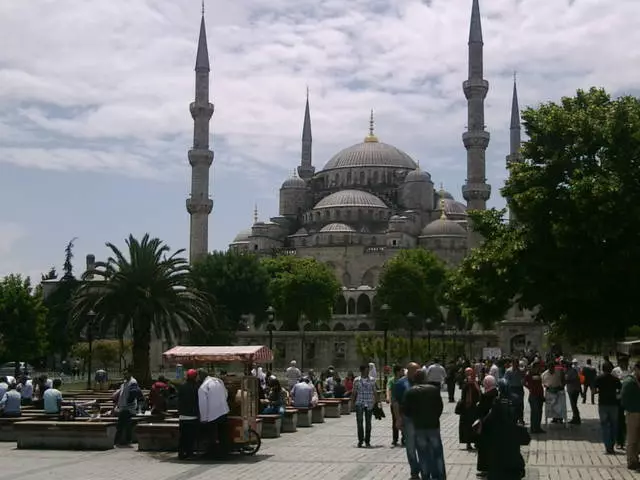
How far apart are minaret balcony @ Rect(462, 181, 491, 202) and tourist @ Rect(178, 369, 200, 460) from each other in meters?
55.6

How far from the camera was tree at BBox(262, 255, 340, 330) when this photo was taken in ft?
210

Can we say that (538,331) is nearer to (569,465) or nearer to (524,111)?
(524,111)

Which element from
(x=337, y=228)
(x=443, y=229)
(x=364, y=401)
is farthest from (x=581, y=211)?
(x=443, y=229)

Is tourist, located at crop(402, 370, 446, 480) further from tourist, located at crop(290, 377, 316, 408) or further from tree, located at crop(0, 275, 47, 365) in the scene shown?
Result: tree, located at crop(0, 275, 47, 365)

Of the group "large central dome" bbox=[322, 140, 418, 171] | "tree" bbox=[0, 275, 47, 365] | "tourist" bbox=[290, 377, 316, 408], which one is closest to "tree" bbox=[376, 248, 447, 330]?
"tree" bbox=[0, 275, 47, 365]

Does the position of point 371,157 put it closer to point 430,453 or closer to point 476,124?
point 476,124

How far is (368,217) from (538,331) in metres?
27.9

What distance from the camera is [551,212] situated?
17891 millimetres

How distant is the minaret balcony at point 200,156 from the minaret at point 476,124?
754 inches

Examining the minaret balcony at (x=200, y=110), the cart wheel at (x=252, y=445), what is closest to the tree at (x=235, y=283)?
the minaret balcony at (x=200, y=110)

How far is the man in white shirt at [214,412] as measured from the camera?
12.7m

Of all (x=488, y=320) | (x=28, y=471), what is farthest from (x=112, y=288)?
(x=28, y=471)

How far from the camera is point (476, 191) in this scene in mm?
66812

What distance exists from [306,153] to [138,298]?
258ft
